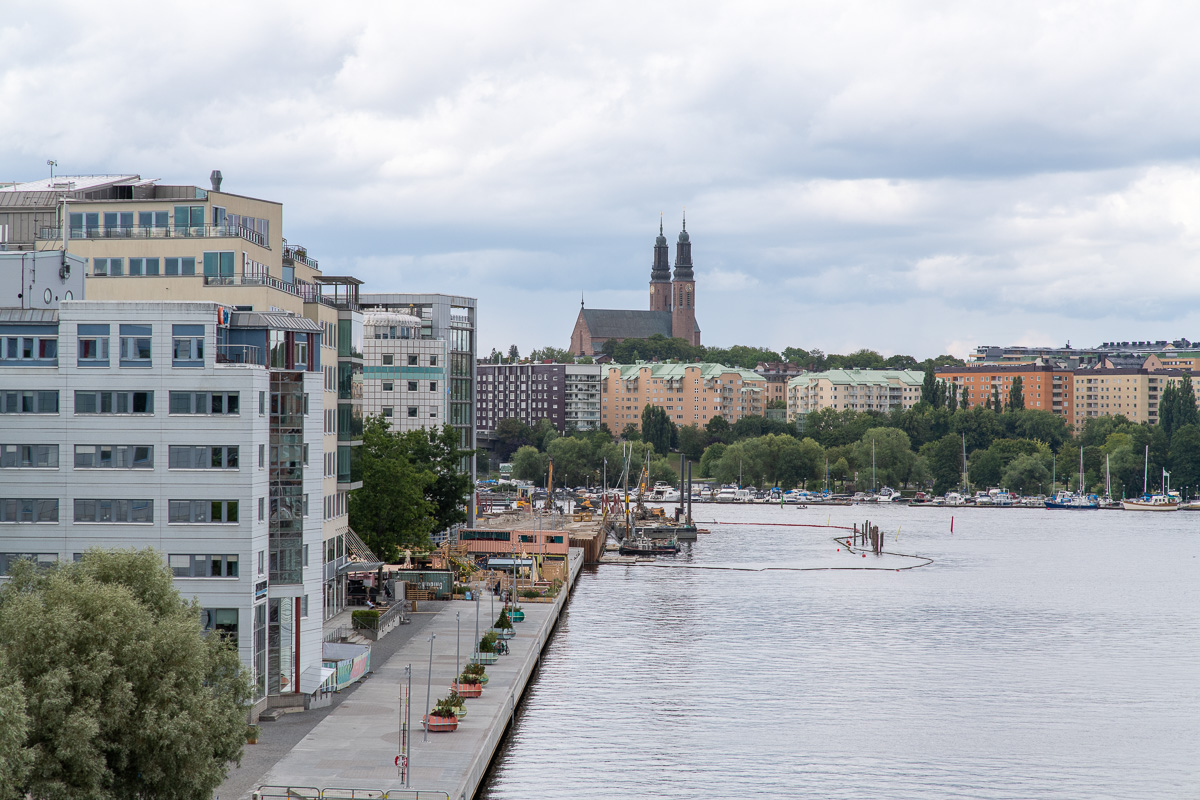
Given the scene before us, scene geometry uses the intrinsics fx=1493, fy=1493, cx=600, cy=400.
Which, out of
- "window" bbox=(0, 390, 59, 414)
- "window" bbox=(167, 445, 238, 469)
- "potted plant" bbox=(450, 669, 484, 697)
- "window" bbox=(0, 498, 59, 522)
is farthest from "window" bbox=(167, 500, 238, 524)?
"potted plant" bbox=(450, 669, 484, 697)

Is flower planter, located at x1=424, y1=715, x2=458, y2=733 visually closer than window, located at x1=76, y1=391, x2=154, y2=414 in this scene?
Yes

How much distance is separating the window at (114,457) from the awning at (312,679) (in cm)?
949

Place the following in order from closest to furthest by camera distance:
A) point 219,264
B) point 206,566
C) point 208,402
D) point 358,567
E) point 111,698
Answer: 1. point 111,698
2. point 206,566
3. point 208,402
4. point 219,264
5. point 358,567

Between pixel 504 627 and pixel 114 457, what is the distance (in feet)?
95.2

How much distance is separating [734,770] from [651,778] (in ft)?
10.6

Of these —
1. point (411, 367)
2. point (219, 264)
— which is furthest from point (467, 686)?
point (411, 367)

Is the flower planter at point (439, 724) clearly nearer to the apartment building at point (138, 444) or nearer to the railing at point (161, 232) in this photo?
the apartment building at point (138, 444)

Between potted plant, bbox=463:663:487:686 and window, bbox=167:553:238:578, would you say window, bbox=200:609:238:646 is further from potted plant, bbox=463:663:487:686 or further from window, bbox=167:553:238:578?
potted plant, bbox=463:663:487:686

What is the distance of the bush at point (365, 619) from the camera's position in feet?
229

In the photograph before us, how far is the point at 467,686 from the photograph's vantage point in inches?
2222

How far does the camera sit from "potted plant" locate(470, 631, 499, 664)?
6544 centimetres

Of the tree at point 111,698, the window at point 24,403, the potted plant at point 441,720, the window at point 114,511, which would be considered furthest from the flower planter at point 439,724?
the window at point 24,403

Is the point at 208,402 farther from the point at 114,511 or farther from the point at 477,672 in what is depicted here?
the point at 477,672

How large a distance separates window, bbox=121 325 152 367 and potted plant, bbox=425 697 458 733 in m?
15.1
